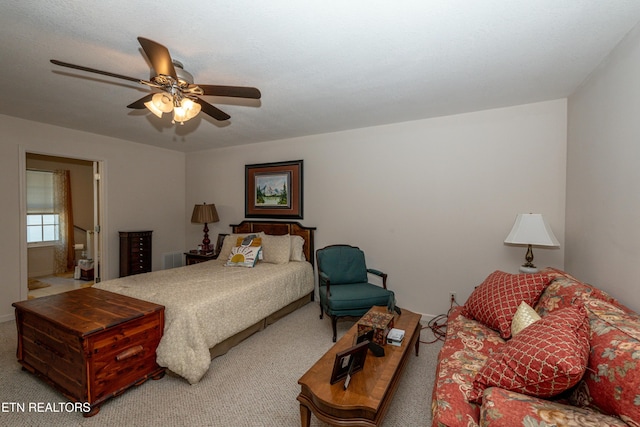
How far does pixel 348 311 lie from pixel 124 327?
6.45ft

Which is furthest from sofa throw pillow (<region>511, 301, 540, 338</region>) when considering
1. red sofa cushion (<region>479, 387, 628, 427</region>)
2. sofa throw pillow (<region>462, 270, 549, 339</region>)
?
red sofa cushion (<region>479, 387, 628, 427</region>)

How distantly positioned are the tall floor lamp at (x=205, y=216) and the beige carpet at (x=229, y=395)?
2425 mm

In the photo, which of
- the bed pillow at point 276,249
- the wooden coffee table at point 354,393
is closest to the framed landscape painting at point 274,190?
the bed pillow at point 276,249

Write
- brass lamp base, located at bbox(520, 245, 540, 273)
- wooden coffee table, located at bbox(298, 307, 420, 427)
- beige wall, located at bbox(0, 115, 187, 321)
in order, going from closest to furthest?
1. wooden coffee table, located at bbox(298, 307, 420, 427)
2. brass lamp base, located at bbox(520, 245, 540, 273)
3. beige wall, located at bbox(0, 115, 187, 321)

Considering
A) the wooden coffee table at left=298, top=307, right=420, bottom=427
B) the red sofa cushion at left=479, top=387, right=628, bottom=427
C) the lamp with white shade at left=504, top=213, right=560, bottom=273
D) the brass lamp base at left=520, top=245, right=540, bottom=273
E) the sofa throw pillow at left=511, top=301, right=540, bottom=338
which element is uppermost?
the lamp with white shade at left=504, top=213, right=560, bottom=273

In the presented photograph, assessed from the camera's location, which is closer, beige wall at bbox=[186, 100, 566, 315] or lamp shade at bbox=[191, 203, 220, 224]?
beige wall at bbox=[186, 100, 566, 315]

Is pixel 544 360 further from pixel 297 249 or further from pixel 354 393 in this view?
pixel 297 249

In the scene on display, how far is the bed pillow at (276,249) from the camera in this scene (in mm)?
3861

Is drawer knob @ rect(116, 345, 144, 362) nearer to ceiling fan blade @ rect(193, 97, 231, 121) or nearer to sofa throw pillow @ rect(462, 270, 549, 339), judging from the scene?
ceiling fan blade @ rect(193, 97, 231, 121)

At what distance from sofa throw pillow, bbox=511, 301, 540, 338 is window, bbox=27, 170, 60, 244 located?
759cm

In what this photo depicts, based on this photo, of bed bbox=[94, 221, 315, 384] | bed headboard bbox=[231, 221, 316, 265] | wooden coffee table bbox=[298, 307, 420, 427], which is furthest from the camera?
bed headboard bbox=[231, 221, 316, 265]

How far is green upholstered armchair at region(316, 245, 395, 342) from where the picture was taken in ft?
9.76

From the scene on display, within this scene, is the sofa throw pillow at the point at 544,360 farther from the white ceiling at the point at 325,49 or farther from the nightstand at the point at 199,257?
the nightstand at the point at 199,257

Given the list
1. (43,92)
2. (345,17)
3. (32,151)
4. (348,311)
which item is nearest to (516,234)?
(348,311)
